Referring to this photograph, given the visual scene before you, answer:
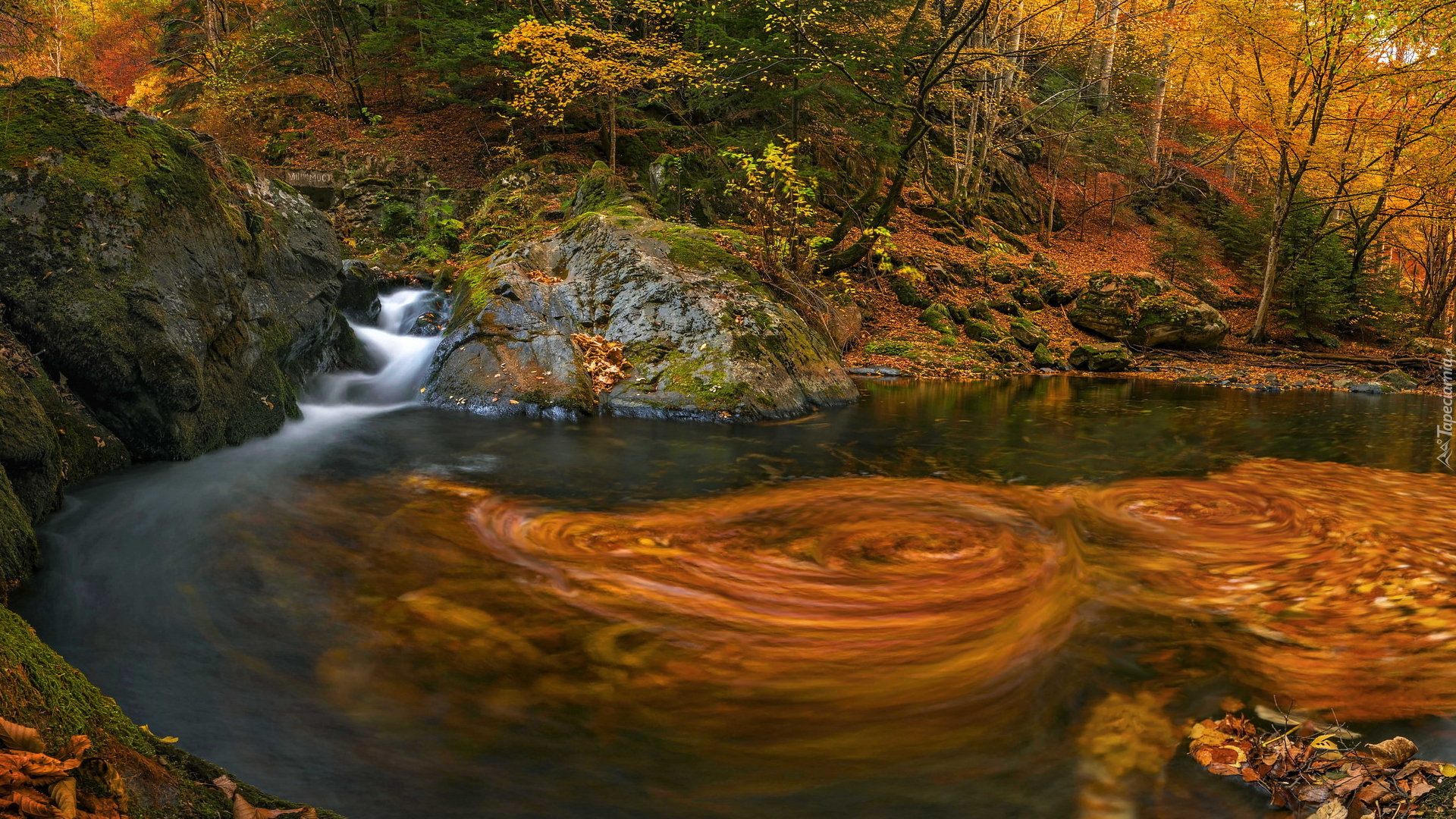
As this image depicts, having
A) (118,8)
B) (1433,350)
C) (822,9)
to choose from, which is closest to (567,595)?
(822,9)

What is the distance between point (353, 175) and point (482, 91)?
15.1 feet

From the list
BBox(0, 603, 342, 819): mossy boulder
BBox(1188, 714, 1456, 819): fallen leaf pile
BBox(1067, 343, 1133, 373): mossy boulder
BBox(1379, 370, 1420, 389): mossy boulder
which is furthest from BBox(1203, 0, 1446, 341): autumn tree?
BBox(0, 603, 342, 819): mossy boulder

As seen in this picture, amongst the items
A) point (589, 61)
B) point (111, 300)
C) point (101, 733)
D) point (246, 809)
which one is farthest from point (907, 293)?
point (101, 733)

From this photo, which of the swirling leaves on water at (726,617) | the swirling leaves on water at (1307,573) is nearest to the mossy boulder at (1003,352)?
the swirling leaves on water at (1307,573)

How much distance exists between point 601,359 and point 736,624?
22.0ft

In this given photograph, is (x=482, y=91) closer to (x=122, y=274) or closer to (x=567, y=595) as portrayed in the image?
(x=122, y=274)

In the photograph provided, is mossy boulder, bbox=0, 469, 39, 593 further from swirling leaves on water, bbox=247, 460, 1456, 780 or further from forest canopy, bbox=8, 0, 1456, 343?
forest canopy, bbox=8, 0, 1456, 343

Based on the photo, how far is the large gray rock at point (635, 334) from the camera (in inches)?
372

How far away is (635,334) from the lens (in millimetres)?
10141

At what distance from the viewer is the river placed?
8.44ft

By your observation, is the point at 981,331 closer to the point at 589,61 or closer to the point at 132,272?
the point at 589,61

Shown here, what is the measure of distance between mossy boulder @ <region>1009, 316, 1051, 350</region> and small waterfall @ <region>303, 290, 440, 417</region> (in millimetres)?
12754

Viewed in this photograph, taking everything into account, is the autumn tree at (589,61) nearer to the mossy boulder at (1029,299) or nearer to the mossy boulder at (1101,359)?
the mossy boulder at (1029,299)

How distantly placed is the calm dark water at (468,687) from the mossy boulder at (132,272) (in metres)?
0.67
